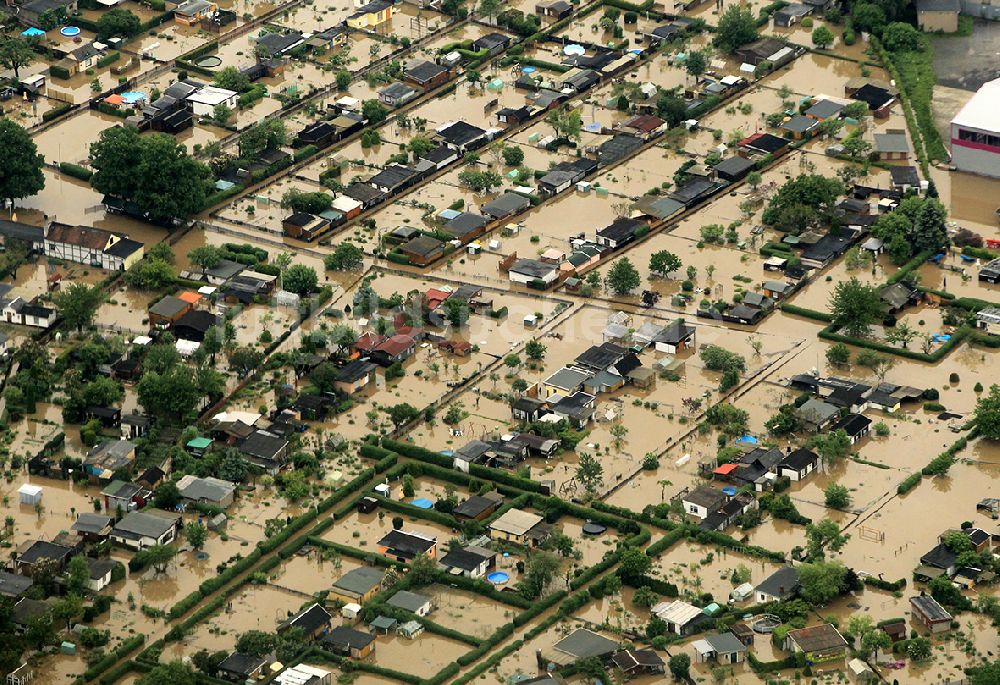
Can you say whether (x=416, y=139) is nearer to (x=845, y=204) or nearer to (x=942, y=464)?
(x=845, y=204)

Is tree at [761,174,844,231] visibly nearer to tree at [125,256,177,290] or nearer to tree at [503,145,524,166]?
tree at [503,145,524,166]

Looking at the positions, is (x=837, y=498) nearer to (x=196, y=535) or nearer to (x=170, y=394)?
(x=196, y=535)

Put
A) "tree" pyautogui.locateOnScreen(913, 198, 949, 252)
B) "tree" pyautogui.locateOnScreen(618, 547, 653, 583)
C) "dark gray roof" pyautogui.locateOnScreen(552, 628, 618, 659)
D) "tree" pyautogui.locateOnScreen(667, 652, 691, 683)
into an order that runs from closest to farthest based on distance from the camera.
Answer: "tree" pyautogui.locateOnScreen(667, 652, 691, 683)
"dark gray roof" pyautogui.locateOnScreen(552, 628, 618, 659)
"tree" pyautogui.locateOnScreen(618, 547, 653, 583)
"tree" pyautogui.locateOnScreen(913, 198, 949, 252)

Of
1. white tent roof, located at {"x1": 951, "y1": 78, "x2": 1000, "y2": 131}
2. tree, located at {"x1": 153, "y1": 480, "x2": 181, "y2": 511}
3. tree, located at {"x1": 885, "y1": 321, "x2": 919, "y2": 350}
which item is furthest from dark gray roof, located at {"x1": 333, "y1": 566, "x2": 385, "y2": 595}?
white tent roof, located at {"x1": 951, "y1": 78, "x2": 1000, "y2": 131}

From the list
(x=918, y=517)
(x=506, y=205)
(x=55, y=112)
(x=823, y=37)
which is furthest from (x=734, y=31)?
(x=918, y=517)

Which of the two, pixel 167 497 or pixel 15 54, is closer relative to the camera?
pixel 167 497

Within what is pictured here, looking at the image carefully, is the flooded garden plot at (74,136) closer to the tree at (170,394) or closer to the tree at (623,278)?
the tree at (170,394)

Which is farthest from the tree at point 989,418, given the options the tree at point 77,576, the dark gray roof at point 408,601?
the tree at point 77,576
